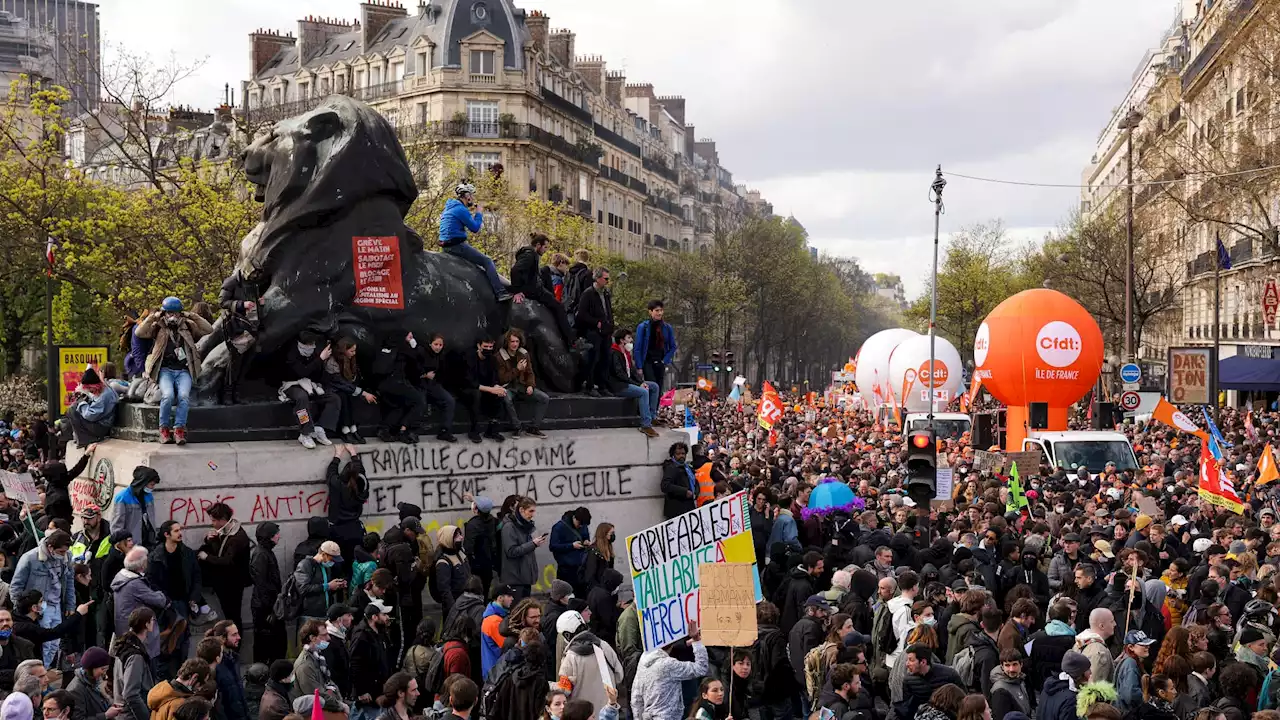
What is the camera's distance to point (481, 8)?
72188 millimetres

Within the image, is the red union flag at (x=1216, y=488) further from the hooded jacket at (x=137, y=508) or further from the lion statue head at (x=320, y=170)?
the hooded jacket at (x=137, y=508)

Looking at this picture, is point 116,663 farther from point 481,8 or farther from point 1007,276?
point 1007,276

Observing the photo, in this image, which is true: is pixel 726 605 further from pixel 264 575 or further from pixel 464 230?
pixel 464 230

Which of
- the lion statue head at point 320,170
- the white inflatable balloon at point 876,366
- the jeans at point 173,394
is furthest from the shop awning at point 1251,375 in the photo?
the jeans at point 173,394

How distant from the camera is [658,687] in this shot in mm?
10648

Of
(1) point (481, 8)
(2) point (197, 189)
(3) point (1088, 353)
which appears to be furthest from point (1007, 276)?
(2) point (197, 189)

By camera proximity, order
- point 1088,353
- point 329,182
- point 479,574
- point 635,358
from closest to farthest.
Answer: point 479,574 → point 329,182 → point 635,358 → point 1088,353

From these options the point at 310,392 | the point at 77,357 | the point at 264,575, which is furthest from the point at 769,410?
the point at 264,575

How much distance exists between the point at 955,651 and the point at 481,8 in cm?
6343

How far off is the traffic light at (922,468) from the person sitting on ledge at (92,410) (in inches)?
424

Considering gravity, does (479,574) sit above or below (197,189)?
below

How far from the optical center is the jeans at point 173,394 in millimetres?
15141

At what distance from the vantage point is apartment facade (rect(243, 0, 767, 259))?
7131 cm

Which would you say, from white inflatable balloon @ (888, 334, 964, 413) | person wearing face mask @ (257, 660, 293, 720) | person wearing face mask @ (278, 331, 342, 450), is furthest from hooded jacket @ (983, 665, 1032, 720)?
white inflatable balloon @ (888, 334, 964, 413)
